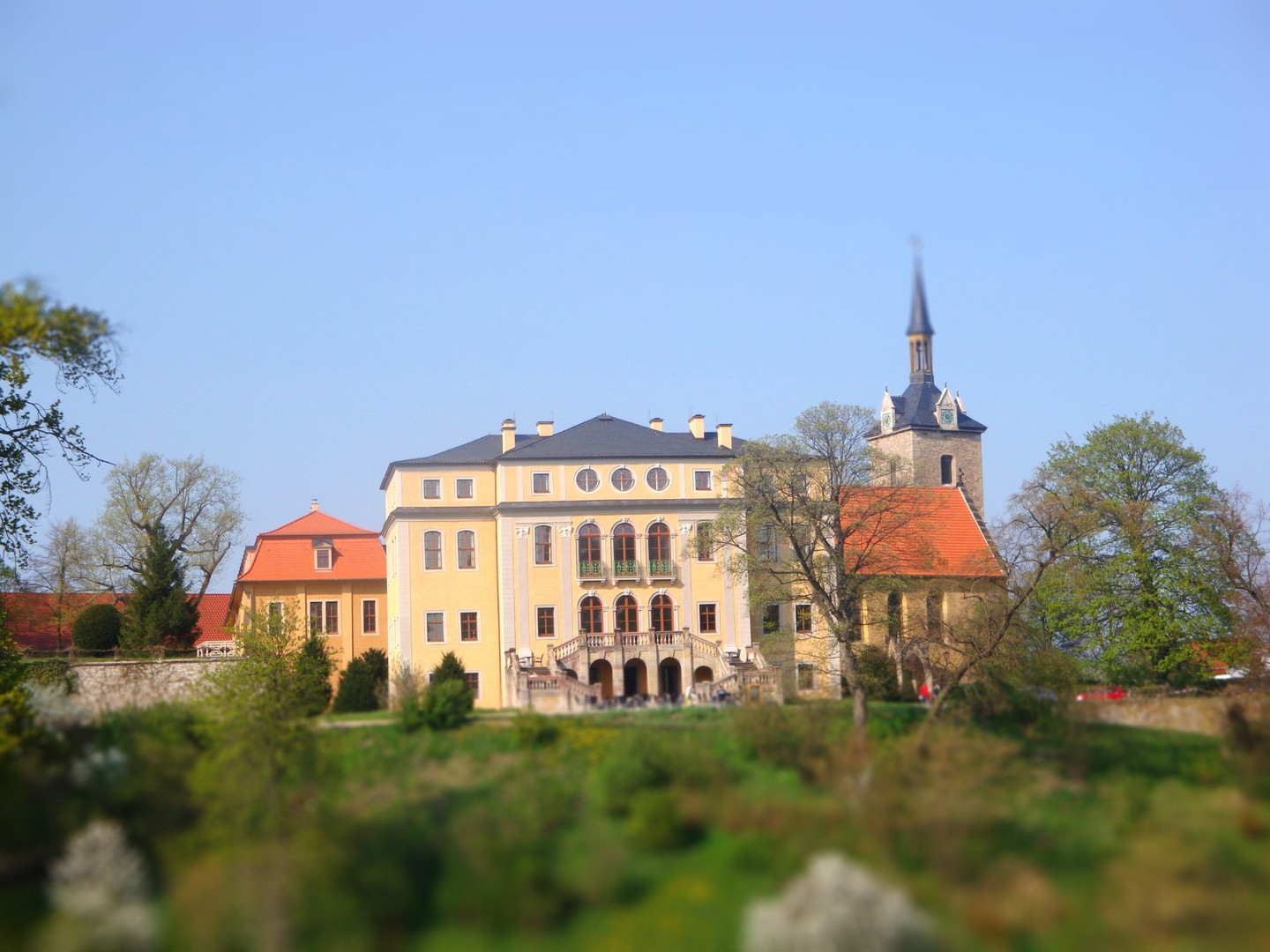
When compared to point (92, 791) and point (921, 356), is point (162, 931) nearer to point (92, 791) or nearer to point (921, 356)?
point (92, 791)

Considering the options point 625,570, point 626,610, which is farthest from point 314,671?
point 625,570

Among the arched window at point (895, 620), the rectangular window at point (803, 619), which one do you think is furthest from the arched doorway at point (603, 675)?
the arched window at point (895, 620)

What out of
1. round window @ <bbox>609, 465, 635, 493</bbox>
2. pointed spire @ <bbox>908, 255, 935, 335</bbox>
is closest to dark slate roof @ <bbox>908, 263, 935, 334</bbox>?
pointed spire @ <bbox>908, 255, 935, 335</bbox>

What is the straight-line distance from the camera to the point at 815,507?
46.7 meters

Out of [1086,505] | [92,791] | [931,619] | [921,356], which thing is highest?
[921,356]

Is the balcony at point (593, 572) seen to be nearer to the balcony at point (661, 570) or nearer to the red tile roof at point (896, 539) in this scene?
the balcony at point (661, 570)

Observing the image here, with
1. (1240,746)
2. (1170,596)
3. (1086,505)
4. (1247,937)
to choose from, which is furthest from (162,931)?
(1170,596)

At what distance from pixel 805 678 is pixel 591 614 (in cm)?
818

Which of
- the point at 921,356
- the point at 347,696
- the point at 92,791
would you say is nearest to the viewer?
the point at 92,791

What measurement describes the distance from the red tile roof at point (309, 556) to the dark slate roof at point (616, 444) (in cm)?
986

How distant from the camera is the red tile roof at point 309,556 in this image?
62.2 m

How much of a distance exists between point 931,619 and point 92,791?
105 feet

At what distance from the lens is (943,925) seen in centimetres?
2014

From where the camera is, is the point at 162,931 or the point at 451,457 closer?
the point at 162,931
